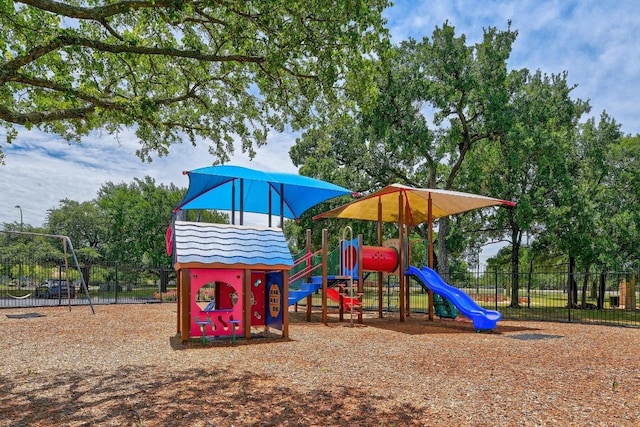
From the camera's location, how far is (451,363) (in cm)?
780

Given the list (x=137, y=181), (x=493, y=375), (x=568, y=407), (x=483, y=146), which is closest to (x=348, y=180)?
(x=483, y=146)

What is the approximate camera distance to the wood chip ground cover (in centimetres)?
491

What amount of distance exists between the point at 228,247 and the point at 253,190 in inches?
263

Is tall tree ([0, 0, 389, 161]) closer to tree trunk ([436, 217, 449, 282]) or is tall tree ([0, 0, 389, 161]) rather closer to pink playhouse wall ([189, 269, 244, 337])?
pink playhouse wall ([189, 269, 244, 337])

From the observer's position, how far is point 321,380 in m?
6.50

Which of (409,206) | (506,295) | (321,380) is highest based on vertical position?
(409,206)

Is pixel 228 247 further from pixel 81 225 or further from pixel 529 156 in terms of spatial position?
pixel 81 225

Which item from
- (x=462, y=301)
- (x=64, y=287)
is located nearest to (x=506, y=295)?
(x=462, y=301)

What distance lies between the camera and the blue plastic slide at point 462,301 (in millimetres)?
12492

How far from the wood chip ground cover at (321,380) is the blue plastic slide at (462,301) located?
1.28 meters

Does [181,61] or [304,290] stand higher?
[181,61]

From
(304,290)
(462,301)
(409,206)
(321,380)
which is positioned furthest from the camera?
(409,206)

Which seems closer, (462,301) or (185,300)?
(185,300)

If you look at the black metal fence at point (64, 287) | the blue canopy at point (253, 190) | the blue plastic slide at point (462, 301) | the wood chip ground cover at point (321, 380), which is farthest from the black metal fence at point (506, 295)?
the wood chip ground cover at point (321, 380)
